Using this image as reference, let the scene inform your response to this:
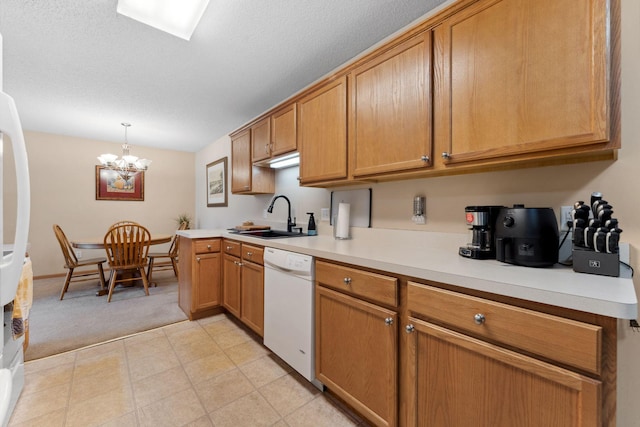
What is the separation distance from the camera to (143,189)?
497 cm

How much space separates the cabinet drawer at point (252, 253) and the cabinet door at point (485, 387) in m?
1.26

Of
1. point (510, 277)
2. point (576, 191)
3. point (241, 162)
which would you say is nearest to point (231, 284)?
point (241, 162)

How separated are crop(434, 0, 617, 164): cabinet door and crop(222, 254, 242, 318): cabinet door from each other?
193 cm

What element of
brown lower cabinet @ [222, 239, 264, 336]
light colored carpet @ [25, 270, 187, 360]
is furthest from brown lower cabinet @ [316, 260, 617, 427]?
light colored carpet @ [25, 270, 187, 360]

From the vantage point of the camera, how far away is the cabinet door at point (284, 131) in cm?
227

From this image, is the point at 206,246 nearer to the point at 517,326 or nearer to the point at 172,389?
the point at 172,389

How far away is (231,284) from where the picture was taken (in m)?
2.51

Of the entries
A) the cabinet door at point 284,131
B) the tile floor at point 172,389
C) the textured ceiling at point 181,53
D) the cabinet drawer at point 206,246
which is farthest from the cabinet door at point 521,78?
the cabinet drawer at point 206,246

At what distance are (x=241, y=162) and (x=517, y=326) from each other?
291 centimetres

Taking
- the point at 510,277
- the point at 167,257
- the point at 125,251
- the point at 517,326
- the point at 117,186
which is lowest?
the point at 167,257

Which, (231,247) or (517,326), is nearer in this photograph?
(517,326)

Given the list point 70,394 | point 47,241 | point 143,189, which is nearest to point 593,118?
point 70,394

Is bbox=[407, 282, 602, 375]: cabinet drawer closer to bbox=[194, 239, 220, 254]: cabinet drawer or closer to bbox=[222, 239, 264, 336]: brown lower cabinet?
bbox=[222, 239, 264, 336]: brown lower cabinet

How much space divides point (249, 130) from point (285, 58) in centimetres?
97
